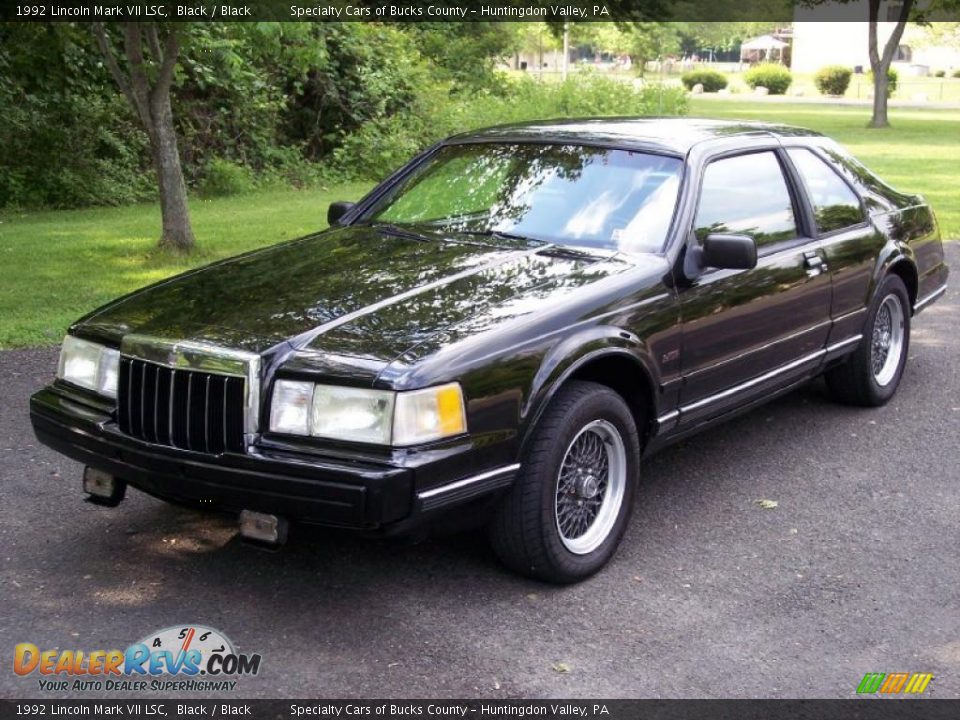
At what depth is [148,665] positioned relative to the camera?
366cm

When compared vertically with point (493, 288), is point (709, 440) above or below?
below

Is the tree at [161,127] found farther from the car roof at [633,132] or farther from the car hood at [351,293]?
the car hood at [351,293]

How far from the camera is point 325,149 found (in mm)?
21469

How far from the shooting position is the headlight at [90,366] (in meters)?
4.18

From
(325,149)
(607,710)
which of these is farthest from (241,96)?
(607,710)

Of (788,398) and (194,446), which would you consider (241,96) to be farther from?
(194,446)

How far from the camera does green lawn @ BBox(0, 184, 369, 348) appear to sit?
9109 millimetres

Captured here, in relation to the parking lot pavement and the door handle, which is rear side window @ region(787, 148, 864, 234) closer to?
the door handle

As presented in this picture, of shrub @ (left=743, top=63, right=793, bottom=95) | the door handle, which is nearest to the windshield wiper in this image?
the door handle

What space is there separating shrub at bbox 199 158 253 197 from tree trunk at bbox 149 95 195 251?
6577 mm

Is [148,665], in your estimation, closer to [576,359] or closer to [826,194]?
[576,359]

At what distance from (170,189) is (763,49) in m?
107

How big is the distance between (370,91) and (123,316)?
1792 centimetres

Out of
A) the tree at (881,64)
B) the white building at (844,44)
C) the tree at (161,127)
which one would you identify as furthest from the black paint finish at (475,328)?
the white building at (844,44)
